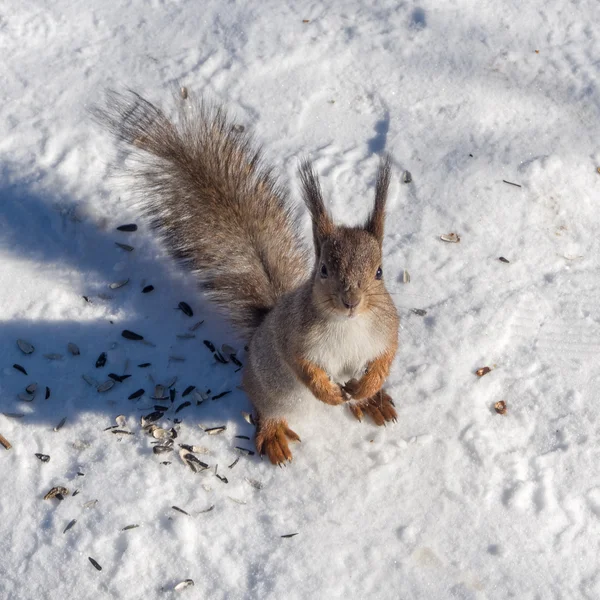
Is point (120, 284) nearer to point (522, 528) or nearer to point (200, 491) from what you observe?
point (200, 491)

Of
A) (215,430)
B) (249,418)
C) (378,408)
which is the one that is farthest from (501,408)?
(215,430)

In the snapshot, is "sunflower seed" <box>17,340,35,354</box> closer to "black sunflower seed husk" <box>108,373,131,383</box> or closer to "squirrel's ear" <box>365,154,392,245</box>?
"black sunflower seed husk" <box>108,373,131,383</box>

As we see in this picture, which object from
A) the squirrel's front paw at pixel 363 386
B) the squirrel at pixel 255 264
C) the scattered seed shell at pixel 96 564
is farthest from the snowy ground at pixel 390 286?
the squirrel's front paw at pixel 363 386

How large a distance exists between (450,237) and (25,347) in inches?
72.1

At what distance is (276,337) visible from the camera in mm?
2791

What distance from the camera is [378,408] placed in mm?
2992

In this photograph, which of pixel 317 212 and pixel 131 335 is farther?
pixel 131 335

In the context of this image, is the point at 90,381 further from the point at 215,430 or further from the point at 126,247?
the point at 126,247

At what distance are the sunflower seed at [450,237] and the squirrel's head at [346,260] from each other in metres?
0.96

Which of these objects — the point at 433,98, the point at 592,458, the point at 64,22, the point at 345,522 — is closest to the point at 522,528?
the point at 592,458

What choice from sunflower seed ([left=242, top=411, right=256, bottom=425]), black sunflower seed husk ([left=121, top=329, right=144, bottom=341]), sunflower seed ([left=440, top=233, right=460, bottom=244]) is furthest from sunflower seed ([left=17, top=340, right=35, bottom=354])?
sunflower seed ([left=440, top=233, right=460, bottom=244])

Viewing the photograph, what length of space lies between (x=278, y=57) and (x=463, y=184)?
1.18 metres

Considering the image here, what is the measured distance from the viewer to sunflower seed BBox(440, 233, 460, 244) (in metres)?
3.46

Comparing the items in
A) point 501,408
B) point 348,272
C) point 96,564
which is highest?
point 348,272
